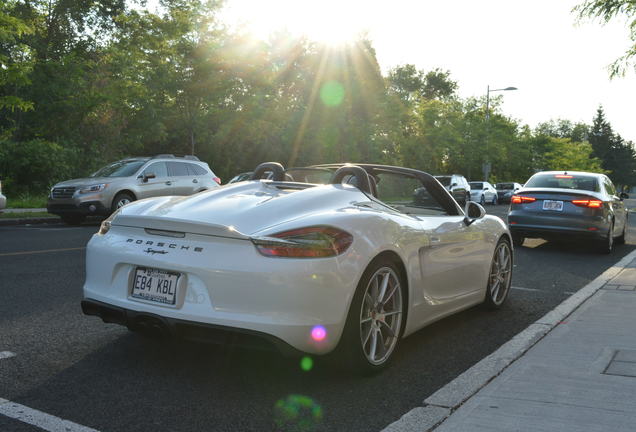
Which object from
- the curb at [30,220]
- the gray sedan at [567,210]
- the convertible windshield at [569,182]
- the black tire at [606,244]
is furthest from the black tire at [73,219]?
the black tire at [606,244]

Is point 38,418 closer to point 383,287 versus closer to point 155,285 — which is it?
point 155,285

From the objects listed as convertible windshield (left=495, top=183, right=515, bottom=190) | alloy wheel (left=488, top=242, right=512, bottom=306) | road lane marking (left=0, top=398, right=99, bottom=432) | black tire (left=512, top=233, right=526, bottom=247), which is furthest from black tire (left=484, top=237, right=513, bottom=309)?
convertible windshield (left=495, top=183, right=515, bottom=190)

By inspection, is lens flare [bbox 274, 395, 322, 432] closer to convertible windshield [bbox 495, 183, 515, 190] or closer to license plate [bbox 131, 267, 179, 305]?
license plate [bbox 131, 267, 179, 305]

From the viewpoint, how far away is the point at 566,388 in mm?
3656

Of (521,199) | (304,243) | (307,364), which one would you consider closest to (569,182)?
(521,199)

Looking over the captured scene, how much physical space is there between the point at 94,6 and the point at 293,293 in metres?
31.9

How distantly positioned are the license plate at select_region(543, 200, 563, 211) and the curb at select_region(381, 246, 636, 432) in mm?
6265

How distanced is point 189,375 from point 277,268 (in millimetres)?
995

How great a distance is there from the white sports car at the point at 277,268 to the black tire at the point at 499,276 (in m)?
1.43

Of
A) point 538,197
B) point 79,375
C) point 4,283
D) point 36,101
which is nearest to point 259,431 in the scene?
point 79,375

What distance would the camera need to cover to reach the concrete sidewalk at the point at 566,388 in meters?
3.13

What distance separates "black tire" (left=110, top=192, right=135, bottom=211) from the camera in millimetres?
15641

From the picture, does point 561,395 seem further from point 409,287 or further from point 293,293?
point 293,293

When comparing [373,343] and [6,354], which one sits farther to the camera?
[6,354]
